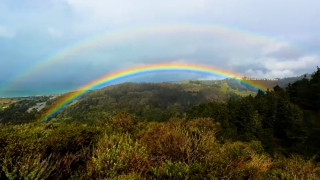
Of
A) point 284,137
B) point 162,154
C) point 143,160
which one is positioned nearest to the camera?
point 143,160

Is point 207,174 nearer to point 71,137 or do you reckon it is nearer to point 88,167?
point 88,167

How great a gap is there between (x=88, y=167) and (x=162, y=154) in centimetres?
402

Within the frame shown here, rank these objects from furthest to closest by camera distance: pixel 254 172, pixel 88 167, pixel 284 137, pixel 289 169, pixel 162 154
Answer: pixel 284 137 < pixel 289 169 < pixel 162 154 < pixel 254 172 < pixel 88 167

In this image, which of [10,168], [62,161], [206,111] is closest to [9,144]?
[10,168]

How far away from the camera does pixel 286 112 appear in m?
59.5

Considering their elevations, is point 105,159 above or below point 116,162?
above

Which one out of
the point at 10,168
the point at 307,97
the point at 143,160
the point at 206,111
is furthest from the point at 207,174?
the point at 206,111

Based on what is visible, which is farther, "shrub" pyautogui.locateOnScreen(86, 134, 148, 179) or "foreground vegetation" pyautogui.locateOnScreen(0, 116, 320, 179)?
"shrub" pyautogui.locateOnScreen(86, 134, 148, 179)

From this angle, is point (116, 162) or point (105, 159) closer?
point (105, 159)

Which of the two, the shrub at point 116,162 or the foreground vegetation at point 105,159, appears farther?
the shrub at point 116,162

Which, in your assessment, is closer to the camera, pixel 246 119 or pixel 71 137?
pixel 71 137

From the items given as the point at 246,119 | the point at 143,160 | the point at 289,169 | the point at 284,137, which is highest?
the point at 143,160

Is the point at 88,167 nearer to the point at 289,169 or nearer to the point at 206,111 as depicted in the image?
the point at 289,169

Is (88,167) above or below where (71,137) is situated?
below
